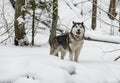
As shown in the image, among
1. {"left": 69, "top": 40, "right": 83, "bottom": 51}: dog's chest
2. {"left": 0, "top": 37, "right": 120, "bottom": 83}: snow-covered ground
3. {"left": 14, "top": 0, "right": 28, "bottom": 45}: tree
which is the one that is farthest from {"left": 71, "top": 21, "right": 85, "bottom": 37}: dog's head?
{"left": 14, "top": 0, "right": 28, "bottom": 45}: tree

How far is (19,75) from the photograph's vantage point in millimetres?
7695

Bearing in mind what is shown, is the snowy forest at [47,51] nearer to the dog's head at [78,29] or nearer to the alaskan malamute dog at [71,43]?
the alaskan malamute dog at [71,43]

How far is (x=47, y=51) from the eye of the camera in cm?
1299

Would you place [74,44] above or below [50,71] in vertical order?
above

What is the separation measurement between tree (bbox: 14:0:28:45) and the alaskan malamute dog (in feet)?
11.0

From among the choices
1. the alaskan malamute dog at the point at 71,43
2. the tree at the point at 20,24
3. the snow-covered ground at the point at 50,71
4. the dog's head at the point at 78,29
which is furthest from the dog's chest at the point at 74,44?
the tree at the point at 20,24

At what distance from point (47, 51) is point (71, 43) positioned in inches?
86.6

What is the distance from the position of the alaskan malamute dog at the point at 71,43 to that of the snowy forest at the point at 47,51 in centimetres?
40

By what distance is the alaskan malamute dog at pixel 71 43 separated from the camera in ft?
35.2

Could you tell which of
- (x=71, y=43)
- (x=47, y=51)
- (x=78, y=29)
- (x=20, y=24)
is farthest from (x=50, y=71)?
(x=20, y=24)

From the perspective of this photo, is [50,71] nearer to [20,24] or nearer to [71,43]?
[71,43]

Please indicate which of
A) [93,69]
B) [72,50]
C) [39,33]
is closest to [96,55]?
[72,50]

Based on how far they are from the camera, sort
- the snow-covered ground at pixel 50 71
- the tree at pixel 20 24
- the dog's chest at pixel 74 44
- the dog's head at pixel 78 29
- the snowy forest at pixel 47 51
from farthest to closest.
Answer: the tree at pixel 20 24, the dog's chest at pixel 74 44, the dog's head at pixel 78 29, the snowy forest at pixel 47 51, the snow-covered ground at pixel 50 71

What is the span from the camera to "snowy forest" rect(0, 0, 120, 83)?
7938 mm
